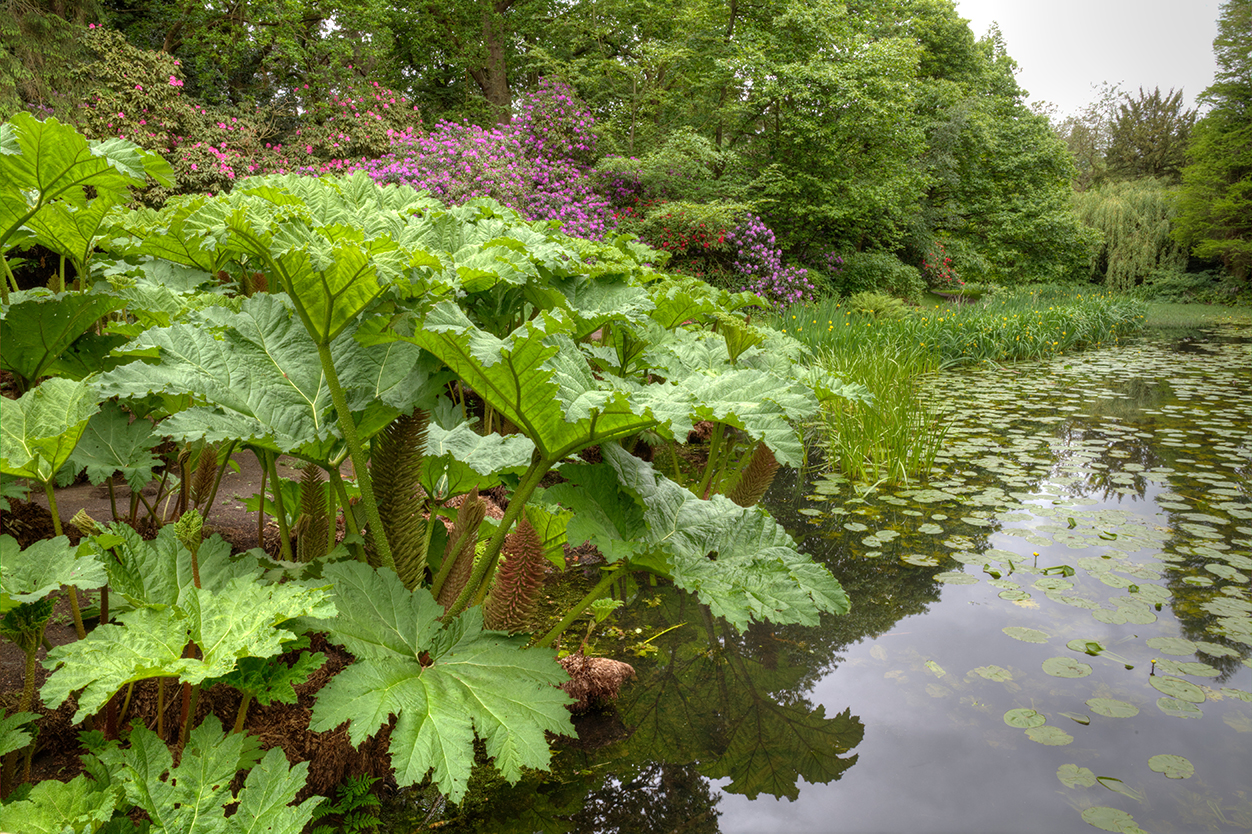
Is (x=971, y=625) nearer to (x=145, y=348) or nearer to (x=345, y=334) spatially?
(x=345, y=334)

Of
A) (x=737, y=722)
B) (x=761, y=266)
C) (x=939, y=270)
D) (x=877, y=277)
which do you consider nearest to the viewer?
(x=737, y=722)

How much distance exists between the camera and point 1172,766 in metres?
1.71

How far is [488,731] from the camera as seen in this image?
1108 mm

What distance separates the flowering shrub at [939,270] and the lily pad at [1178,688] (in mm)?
16255

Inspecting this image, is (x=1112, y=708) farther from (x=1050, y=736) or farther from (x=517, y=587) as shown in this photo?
(x=517, y=587)

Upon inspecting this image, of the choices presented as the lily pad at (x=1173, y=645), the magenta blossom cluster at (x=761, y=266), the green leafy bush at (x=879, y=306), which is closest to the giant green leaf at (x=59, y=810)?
the lily pad at (x=1173, y=645)

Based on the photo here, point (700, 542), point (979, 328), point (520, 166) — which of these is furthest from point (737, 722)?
point (979, 328)

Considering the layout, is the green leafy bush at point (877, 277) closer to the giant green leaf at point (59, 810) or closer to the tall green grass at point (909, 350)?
the tall green grass at point (909, 350)

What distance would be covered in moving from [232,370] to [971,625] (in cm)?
250

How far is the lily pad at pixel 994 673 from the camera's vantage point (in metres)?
2.11

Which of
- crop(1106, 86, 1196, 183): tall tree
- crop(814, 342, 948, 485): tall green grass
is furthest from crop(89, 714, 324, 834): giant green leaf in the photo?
crop(1106, 86, 1196, 183): tall tree

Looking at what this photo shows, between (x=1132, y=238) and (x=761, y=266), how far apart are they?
16.4 metres

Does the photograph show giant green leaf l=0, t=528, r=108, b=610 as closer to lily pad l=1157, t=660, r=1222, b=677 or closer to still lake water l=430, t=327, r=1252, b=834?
still lake water l=430, t=327, r=1252, b=834

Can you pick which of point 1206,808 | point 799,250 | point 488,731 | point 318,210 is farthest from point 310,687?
point 799,250
